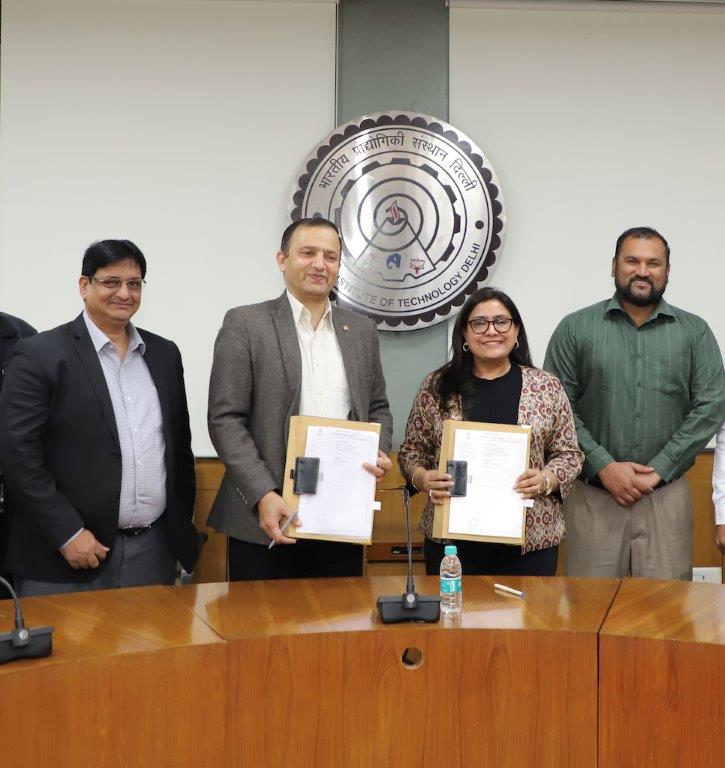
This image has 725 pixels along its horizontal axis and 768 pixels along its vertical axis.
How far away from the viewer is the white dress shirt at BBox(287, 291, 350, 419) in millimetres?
2705

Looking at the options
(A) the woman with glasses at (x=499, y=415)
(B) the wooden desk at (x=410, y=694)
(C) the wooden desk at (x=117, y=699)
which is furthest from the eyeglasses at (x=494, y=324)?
(C) the wooden desk at (x=117, y=699)

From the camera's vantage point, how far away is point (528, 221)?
4094mm

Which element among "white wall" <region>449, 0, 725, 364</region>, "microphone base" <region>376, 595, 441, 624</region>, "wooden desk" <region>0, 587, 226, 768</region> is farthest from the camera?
"white wall" <region>449, 0, 725, 364</region>

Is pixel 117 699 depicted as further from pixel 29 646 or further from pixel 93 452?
pixel 93 452

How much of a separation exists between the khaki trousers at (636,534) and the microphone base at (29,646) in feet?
6.48

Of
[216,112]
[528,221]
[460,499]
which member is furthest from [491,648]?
[216,112]

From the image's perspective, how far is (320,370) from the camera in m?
2.74

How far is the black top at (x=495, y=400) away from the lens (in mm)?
2768

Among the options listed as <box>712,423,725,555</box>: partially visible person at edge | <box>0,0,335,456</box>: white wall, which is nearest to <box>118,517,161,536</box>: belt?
<box>0,0,335,456</box>: white wall

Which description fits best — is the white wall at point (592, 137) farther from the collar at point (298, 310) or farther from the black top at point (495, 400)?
the collar at point (298, 310)

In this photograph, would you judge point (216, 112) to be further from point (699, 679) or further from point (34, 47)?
point (699, 679)

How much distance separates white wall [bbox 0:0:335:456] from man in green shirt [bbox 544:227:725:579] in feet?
4.79

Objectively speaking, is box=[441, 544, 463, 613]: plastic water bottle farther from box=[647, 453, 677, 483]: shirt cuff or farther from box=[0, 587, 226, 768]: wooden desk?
box=[647, 453, 677, 483]: shirt cuff

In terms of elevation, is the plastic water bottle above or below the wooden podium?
above
